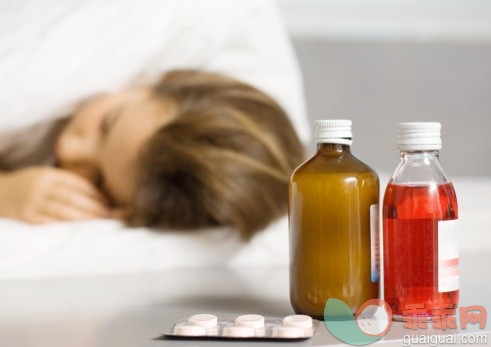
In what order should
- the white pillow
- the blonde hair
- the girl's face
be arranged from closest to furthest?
the blonde hair
the girl's face
the white pillow

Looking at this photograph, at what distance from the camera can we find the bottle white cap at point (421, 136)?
0.64 m

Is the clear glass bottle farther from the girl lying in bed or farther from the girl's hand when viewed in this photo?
the girl's hand

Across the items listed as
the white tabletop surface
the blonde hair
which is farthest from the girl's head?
the white tabletop surface

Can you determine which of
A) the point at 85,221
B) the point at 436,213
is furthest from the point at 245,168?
the point at 436,213

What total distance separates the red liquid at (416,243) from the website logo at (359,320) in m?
0.02

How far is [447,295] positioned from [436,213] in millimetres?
76

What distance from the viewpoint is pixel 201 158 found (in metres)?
1.06

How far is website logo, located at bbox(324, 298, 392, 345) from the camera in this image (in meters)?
0.61

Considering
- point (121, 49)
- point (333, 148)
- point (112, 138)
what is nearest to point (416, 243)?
point (333, 148)

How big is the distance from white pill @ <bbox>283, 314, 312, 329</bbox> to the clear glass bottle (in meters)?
0.09

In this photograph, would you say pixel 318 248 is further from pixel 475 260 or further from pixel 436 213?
pixel 475 260

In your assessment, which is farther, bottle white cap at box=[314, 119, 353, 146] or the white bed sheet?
the white bed sheet

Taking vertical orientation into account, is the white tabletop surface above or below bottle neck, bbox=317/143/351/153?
below

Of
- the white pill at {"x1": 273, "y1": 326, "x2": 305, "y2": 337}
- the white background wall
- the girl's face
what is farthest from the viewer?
the white background wall
